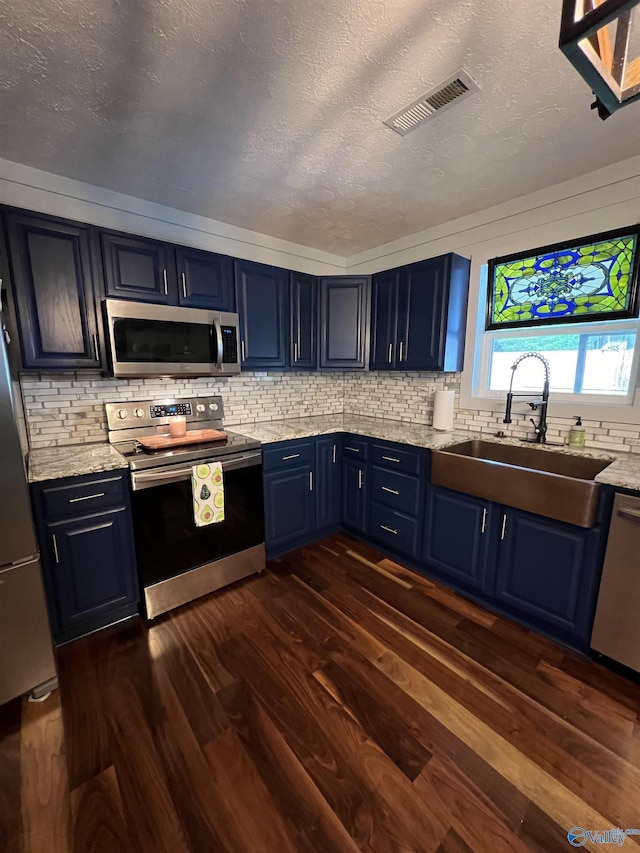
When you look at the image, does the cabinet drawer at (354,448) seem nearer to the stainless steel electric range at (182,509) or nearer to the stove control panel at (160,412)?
the stainless steel electric range at (182,509)

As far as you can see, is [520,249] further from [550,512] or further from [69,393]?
[69,393]

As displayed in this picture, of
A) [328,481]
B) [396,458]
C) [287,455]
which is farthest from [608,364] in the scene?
[287,455]

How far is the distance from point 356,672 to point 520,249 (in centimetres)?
279

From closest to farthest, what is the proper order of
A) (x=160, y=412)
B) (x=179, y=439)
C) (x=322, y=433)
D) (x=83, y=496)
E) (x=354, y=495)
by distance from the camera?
(x=83, y=496) → (x=179, y=439) → (x=160, y=412) → (x=322, y=433) → (x=354, y=495)

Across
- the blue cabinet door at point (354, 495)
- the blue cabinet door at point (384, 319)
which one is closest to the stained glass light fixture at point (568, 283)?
the blue cabinet door at point (384, 319)

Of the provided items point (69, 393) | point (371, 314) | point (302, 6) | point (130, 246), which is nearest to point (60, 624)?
point (69, 393)

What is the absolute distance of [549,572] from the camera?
6.02ft

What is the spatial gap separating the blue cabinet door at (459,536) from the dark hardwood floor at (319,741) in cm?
26

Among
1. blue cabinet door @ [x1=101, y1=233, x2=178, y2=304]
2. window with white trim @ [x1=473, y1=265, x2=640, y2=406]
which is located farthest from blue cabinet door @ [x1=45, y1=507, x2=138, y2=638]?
window with white trim @ [x1=473, y1=265, x2=640, y2=406]

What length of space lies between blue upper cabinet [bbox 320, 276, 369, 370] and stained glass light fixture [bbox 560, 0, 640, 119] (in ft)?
7.52

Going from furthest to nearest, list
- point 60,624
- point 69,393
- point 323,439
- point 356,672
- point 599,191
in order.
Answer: point 323,439 → point 69,393 → point 599,191 → point 60,624 → point 356,672

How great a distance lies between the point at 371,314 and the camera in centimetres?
305

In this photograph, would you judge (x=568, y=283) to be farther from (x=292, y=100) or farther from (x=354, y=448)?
(x=292, y=100)

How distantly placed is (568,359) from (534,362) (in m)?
0.20
